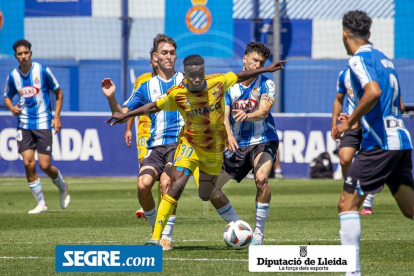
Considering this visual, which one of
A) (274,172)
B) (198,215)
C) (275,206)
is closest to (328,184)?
(274,172)

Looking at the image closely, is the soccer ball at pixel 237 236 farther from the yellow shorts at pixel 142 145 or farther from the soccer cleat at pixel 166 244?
the yellow shorts at pixel 142 145

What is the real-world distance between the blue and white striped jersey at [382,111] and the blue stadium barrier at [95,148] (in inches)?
533

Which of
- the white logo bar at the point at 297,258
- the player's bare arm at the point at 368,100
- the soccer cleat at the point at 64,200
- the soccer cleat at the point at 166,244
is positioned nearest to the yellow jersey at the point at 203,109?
the soccer cleat at the point at 166,244

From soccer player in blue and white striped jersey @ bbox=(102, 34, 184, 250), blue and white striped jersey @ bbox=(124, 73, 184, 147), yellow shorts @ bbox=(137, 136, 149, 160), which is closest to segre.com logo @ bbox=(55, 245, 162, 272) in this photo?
soccer player in blue and white striped jersey @ bbox=(102, 34, 184, 250)

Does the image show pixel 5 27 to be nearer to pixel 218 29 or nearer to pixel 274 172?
pixel 218 29

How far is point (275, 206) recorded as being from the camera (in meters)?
13.6

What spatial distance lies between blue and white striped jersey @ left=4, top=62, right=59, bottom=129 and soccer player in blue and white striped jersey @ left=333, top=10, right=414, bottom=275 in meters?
7.23

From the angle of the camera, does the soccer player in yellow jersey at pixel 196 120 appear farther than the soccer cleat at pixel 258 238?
No

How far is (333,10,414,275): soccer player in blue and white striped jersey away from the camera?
6.25m

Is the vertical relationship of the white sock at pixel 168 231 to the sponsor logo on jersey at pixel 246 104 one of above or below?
below

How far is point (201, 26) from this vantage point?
24688 millimetres

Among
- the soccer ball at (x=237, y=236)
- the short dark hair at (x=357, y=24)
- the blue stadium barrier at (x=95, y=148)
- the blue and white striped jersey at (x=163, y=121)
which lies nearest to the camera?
the short dark hair at (x=357, y=24)

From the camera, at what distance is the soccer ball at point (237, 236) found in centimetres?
780

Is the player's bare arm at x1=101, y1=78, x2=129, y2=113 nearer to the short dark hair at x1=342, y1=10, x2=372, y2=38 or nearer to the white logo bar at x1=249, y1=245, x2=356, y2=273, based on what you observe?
the white logo bar at x1=249, y1=245, x2=356, y2=273
